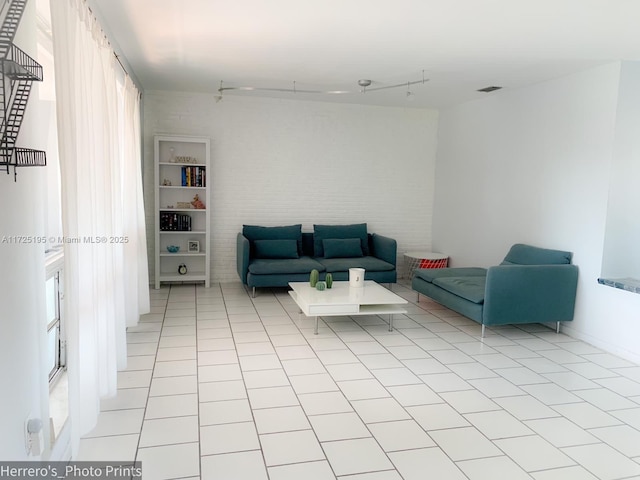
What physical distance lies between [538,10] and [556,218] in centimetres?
239

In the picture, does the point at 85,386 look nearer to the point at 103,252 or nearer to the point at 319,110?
the point at 103,252

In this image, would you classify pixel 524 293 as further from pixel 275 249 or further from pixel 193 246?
pixel 193 246

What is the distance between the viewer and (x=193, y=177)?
6191 millimetres

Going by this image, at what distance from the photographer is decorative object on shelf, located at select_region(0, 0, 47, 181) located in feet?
5.42

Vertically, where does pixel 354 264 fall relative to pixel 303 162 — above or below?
below

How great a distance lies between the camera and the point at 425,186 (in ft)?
23.9

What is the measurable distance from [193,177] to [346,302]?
3.00m

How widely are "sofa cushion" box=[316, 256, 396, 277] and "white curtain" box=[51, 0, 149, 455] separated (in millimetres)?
2878

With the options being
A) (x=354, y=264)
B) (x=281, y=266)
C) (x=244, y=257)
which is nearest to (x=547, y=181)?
(x=354, y=264)

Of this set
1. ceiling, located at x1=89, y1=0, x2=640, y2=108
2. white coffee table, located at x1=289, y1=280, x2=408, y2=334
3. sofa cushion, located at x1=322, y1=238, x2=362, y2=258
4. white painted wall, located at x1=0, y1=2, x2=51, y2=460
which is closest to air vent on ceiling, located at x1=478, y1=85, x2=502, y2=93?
ceiling, located at x1=89, y1=0, x2=640, y2=108

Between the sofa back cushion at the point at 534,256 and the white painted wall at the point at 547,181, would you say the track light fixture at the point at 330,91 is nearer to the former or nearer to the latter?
the white painted wall at the point at 547,181

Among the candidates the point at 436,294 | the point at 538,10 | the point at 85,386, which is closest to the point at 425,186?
the point at 436,294

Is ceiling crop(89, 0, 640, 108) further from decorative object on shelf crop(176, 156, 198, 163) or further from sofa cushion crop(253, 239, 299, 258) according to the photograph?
sofa cushion crop(253, 239, 299, 258)

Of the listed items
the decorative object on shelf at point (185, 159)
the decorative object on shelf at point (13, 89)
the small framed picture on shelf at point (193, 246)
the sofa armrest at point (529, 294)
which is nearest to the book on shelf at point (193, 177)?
the decorative object on shelf at point (185, 159)
